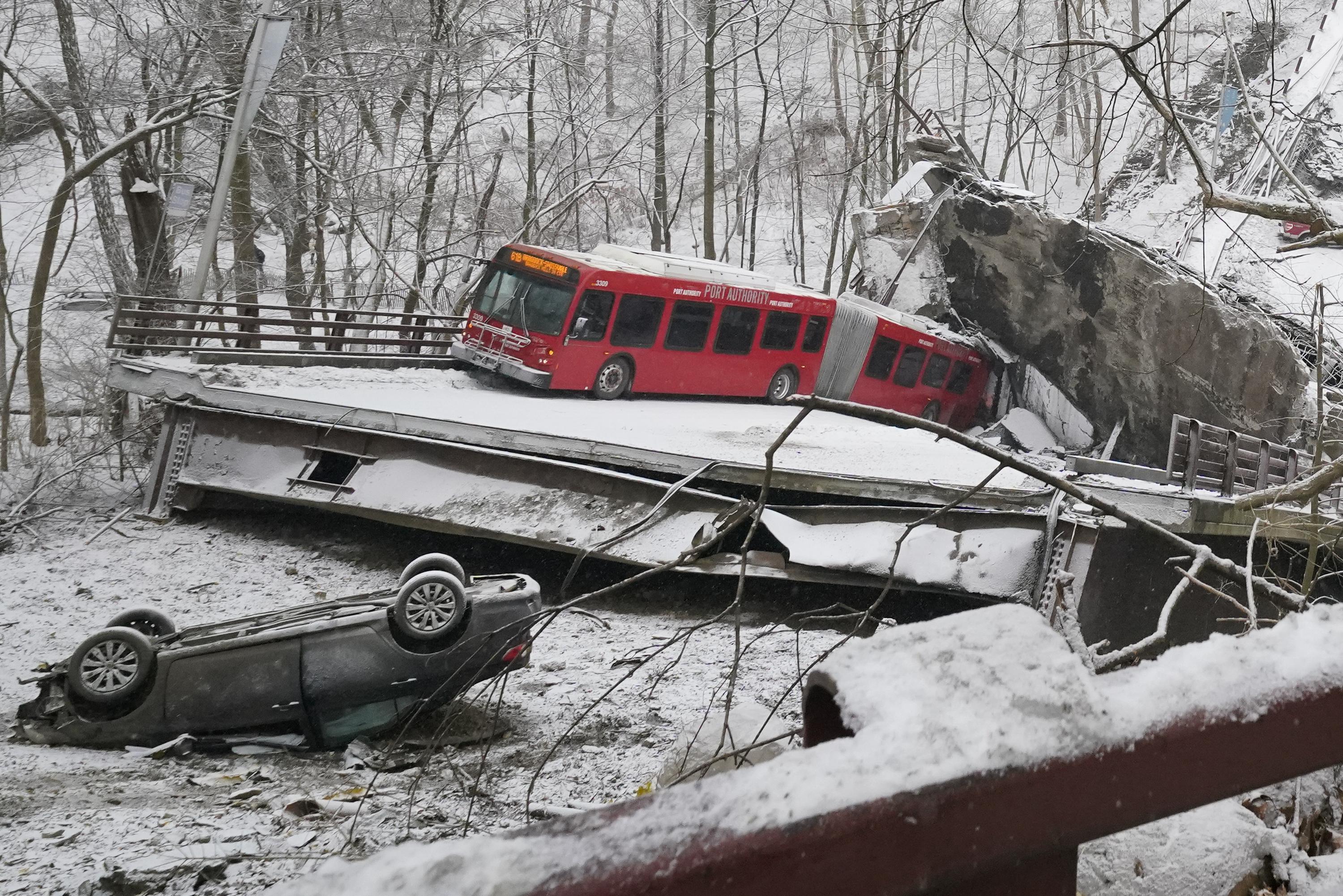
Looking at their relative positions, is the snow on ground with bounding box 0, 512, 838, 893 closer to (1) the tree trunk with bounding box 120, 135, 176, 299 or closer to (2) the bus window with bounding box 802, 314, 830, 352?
(1) the tree trunk with bounding box 120, 135, 176, 299

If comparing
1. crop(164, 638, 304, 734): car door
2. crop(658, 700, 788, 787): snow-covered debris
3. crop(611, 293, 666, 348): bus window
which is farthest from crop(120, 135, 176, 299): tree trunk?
crop(658, 700, 788, 787): snow-covered debris

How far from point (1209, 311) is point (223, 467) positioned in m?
16.0

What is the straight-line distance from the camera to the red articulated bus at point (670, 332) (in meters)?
16.3

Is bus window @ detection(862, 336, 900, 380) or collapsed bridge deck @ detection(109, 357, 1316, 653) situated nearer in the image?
collapsed bridge deck @ detection(109, 357, 1316, 653)

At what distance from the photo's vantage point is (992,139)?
47688 mm

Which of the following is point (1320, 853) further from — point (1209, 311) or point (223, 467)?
point (1209, 311)

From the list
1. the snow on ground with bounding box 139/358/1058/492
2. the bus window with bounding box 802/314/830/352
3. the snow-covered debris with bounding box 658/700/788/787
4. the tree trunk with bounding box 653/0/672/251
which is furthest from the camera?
the tree trunk with bounding box 653/0/672/251

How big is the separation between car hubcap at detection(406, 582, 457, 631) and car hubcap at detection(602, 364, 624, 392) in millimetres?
9939

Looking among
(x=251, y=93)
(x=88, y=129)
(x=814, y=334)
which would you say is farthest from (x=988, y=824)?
(x=88, y=129)

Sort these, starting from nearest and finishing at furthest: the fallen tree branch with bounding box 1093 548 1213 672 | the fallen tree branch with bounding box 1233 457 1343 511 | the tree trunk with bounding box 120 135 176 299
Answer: the fallen tree branch with bounding box 1093 548 1213 672 < the fallen tree branch with bounding box 1233 457 1343 511 < the tree trunk with bounding box 120 135 176 299

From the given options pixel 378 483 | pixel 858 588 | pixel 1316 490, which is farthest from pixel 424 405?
pixel 1316 490

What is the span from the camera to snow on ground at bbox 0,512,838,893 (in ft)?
16.5

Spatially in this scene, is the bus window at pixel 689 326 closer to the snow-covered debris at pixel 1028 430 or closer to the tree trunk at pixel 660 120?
the snow-covered debris at pixel 1028 430

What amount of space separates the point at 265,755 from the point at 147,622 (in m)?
1.39
